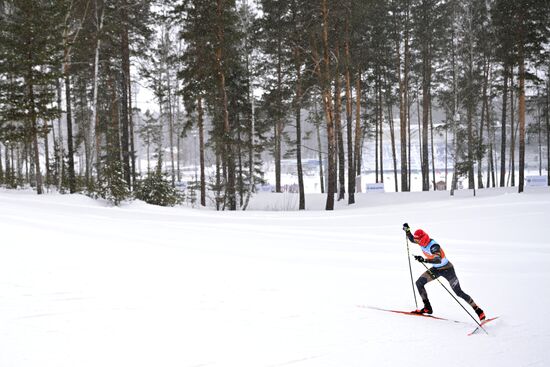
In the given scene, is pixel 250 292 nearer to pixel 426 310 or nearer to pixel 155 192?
pixel 426 310

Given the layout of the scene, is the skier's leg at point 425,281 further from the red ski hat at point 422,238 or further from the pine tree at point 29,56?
the pine tree at point 29,56

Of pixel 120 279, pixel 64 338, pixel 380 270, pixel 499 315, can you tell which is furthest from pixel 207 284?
pixel 499 315

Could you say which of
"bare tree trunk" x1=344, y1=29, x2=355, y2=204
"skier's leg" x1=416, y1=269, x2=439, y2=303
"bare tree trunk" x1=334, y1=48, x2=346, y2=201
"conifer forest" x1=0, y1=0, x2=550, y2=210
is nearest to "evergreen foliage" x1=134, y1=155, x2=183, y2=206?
"conifer forest" x1=0, y1=0, x2=550, y2=210

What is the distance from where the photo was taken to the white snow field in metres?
4.54

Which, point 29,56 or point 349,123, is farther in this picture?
point 349,123

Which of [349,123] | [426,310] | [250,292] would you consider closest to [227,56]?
[349,123]

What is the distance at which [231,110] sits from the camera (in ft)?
70.4

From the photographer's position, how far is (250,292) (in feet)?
22.1

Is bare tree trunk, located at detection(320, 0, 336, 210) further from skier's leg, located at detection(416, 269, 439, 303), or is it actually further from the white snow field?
skier's leg, located at detection(416, 269, 439, 303)

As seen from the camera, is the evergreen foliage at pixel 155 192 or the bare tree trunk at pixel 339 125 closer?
the evergreen foliage at pixel 155 192

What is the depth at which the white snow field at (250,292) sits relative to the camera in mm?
4539

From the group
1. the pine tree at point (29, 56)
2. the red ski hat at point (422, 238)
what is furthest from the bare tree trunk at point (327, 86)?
the pine tree at point (29, 56)

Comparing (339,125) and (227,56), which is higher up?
(227,56)

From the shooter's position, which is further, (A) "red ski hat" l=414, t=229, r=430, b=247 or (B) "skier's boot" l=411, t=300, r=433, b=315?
(B) "skier's boot" l=411, t=300, r=433, b=315
